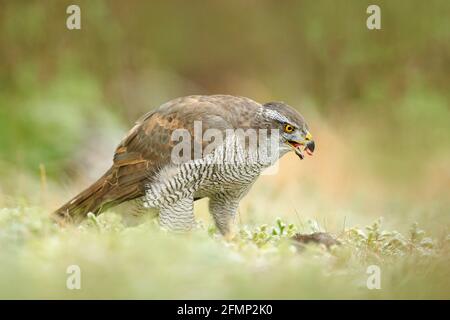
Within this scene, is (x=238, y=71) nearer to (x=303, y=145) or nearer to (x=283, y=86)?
(x=283, y=86)

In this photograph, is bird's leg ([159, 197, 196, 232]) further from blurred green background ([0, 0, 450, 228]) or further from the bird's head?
blurred green background ([0, 0, 450, 228])

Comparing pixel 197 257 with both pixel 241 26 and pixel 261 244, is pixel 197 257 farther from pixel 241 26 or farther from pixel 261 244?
pixel 241 26

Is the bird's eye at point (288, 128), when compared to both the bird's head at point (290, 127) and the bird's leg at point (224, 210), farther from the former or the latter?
the bird's leg at point (224, 210)

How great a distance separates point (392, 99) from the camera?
11586 mm

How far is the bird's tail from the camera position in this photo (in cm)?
596

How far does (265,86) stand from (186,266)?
9568 millimetres

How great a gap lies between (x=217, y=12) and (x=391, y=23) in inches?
155

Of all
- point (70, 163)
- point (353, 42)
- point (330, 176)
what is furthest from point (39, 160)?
point (353, 42)

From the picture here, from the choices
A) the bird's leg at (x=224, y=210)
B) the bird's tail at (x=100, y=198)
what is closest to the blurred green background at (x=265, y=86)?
the bird's tail at (x=100, y=198)

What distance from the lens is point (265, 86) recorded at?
13500mm

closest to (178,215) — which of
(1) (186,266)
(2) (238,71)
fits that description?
(1) (186,266)

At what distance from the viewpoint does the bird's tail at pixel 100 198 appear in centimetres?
596

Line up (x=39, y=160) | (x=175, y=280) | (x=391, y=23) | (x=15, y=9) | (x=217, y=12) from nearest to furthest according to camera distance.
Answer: (x=175, y=280)
(x=39, y=160)
(x=15, y=9)
(x=391, y=23)
(x=217, y=12)

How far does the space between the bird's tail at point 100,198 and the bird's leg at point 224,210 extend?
2.21 ft
